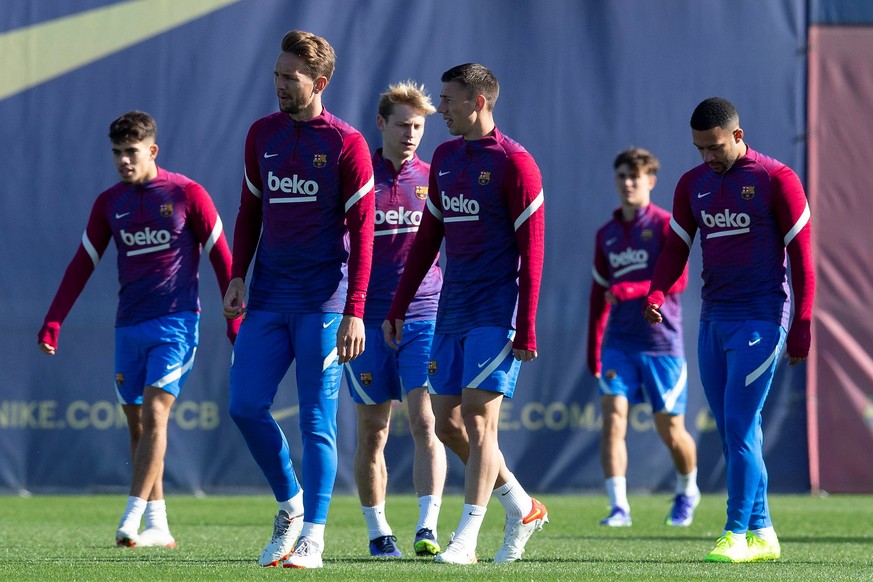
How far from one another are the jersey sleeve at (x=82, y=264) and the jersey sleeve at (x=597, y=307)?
358 centimetres

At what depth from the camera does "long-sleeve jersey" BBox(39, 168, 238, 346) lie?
736 centimetres

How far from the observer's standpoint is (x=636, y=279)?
31.1ft

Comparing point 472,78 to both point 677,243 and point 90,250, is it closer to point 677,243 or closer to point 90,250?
point 677,243

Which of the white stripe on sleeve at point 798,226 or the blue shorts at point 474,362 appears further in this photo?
the white stripe on sleeve at point 798,226

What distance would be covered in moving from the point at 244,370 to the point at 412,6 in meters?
7.31

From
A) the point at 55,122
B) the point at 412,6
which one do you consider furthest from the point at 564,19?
the point at 55,122

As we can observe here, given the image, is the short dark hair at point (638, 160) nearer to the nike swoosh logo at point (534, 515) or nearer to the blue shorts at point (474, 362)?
the blue shorts at point (474, 362)

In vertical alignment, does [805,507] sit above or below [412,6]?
below

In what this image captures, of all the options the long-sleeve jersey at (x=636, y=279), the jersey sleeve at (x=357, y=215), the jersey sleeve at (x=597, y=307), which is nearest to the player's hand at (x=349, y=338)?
the jersey sleeve at (x=357, y=215)

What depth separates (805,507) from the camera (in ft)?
35.6

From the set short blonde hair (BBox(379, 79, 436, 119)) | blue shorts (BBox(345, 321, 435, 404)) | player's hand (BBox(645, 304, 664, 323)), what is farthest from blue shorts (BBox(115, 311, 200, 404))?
player's hand (BBox(645, 304, 664, 323))

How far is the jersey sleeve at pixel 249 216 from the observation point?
574 cm

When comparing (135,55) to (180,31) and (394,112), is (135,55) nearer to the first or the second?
(180,31)

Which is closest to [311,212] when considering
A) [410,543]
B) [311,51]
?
[311,51]
